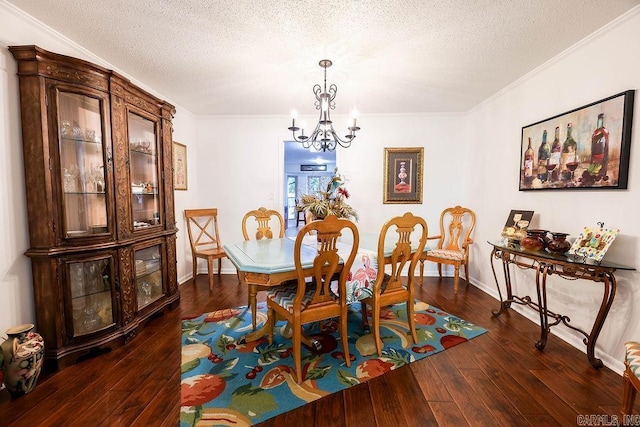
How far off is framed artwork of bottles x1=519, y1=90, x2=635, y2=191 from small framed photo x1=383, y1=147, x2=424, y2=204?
4.66 ft

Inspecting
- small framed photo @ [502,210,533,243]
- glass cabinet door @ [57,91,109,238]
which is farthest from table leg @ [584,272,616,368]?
glass cabinet door @ [57,91,109,238]

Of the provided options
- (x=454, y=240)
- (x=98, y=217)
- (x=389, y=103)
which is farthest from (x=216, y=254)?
(x=454, y=240)

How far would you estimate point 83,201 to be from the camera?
Answer: 2.06m

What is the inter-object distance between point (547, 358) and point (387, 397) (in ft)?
4.50

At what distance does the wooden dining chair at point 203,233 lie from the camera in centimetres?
370

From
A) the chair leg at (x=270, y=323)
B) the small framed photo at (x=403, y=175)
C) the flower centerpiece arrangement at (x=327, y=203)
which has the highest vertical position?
the small framed photo at (x=403, y=175)

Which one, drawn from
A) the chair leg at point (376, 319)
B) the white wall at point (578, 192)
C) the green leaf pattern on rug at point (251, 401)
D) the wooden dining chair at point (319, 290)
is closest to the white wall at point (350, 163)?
the white wall at point (578, 192)

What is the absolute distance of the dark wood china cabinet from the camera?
5.94 ft

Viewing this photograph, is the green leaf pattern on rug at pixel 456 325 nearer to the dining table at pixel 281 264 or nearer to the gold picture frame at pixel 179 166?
the dining table at pixel 281 264

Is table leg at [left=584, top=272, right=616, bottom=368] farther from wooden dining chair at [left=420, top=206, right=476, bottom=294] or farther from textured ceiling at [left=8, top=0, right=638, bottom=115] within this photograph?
textured ceiling at [left=8, top=0, right=638, bottom=115]

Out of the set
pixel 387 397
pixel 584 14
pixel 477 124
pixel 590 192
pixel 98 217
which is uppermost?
pixel 584 14

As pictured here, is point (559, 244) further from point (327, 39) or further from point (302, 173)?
point (302, 173)

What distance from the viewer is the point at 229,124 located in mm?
4109

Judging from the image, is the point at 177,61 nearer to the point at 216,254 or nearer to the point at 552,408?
the point at 216,254
